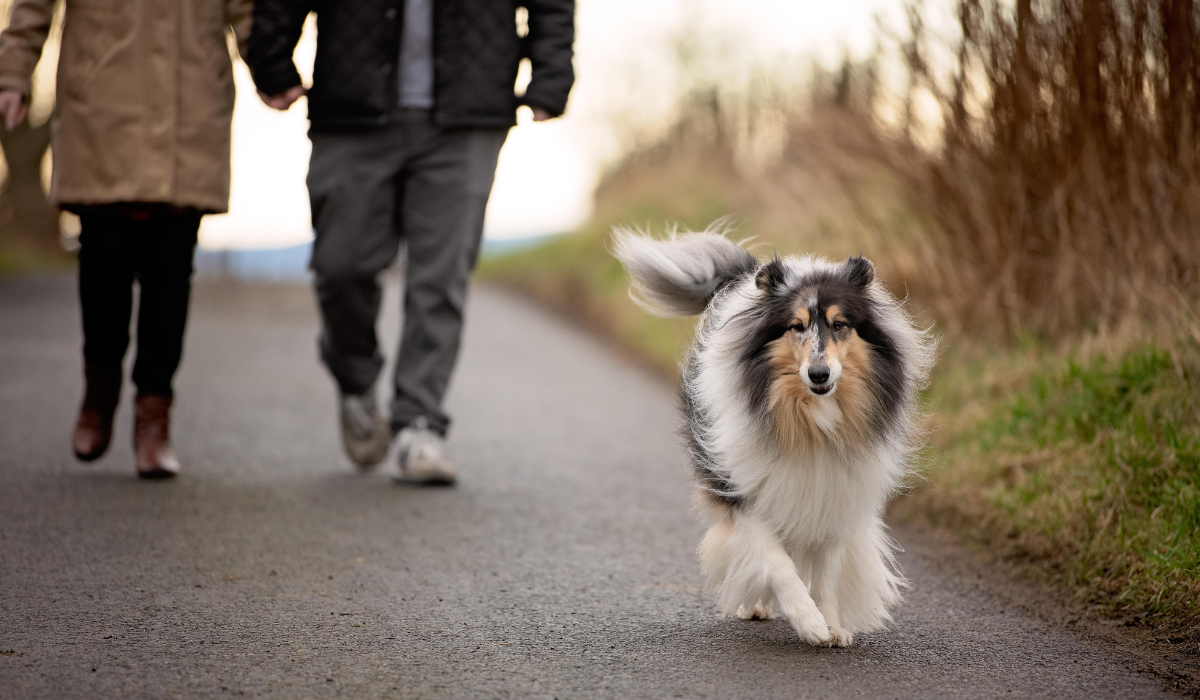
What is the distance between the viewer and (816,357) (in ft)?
10.1

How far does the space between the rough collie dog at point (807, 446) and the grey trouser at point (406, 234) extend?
1.85 meters

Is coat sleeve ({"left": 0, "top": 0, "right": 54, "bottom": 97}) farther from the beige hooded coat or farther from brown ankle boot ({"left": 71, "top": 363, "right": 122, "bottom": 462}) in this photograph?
brown ankle boot ({"left": 71, "top": 363, "right": 122, "bottom": 462})

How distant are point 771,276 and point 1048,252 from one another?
11.3 ft

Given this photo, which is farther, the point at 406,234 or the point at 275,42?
the point at 406,234

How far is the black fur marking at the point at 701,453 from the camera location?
3223 mm

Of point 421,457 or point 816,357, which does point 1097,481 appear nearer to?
point 816,357

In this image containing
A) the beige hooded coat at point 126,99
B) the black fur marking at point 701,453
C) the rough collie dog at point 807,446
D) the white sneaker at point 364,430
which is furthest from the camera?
the white sneaker at point 364,430

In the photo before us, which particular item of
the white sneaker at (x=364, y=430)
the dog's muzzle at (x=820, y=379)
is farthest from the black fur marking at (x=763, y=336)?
the white sneaker at (x=364, y=430)

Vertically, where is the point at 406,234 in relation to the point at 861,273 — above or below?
below

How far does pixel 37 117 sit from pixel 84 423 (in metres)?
16.4

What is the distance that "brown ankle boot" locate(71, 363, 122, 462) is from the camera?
4.55m

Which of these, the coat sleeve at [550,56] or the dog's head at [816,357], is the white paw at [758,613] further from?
the coat sleeve at [550,56]

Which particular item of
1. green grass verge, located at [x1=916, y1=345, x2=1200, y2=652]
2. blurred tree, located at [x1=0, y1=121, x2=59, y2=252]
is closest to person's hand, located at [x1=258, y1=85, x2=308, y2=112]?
green grass verge, located at [x1=916, y1=345, x2=1200, y2=652]

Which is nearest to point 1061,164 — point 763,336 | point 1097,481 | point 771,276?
point 1097,481
